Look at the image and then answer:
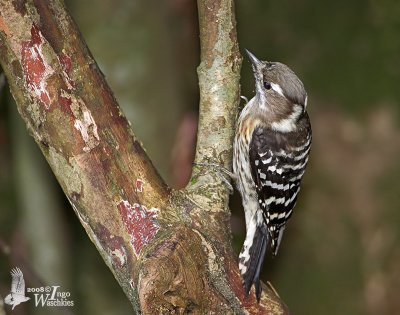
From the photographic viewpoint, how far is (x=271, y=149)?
4.75 meters

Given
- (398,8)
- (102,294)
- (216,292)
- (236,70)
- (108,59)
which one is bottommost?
(216,292)

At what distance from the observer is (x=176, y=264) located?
10.9 feet

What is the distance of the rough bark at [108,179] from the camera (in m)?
3.39

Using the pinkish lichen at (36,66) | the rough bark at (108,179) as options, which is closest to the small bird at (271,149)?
the rough bark at (108,179)

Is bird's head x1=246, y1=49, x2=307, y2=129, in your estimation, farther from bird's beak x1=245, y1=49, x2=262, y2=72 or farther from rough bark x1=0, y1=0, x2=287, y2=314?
rough bark x1=0, y1=0, x2=287, y2=314

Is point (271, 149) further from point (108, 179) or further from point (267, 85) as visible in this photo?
point (108, 179)

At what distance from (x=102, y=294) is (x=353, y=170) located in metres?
2.62

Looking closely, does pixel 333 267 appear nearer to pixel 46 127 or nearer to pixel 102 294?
pixel 102 294

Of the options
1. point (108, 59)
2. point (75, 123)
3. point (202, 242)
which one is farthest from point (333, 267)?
point (75, 123)

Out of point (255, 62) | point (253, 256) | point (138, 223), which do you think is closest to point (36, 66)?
point (138, 223)

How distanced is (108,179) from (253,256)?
1.04 m

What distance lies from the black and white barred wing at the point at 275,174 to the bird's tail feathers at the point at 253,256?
0.08 m

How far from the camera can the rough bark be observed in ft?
11.1

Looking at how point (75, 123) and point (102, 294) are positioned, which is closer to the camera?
point (75, 123)
